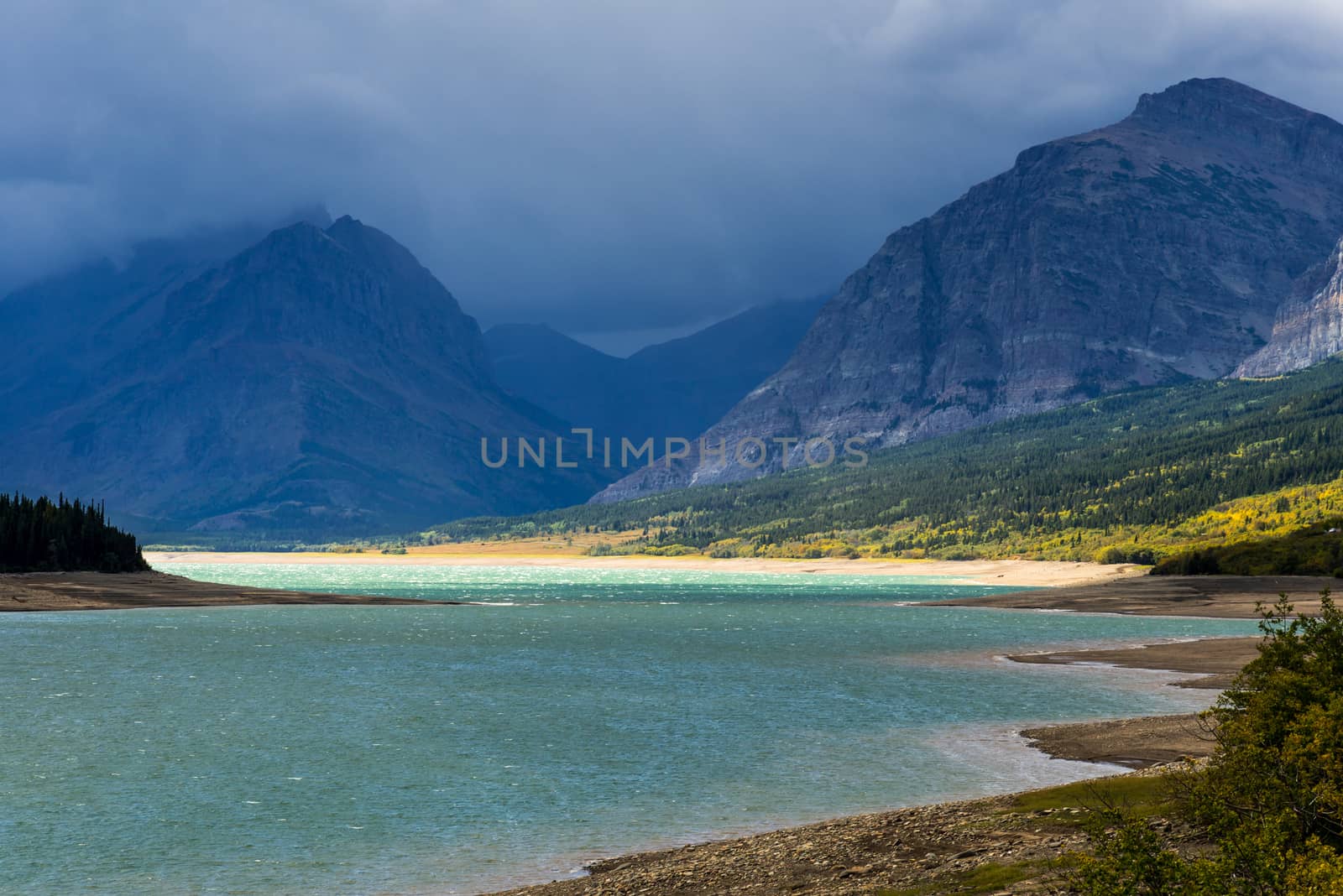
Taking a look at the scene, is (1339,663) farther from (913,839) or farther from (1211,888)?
(1211,888)

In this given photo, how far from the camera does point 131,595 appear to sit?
144 m

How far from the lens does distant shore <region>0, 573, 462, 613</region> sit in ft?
441

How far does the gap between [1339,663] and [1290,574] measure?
429 feet

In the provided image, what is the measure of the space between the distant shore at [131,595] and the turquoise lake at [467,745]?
1610 inches

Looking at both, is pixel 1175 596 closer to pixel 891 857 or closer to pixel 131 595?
pixel 891 857

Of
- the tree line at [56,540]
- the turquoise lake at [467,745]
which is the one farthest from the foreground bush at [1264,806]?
the tree line at [56,540]

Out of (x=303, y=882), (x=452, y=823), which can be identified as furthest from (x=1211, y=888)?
(x=452, y=823)

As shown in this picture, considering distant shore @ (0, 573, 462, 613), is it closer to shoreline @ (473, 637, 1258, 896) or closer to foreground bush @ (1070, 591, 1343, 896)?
shoreline @ (473, 637, 1258, 896)

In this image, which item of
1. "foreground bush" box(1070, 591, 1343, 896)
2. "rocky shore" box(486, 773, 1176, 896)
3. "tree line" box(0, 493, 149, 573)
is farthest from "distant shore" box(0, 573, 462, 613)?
"foreground bush" box(1070, 591, 1343, 896)

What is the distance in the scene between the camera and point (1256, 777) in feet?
76.1

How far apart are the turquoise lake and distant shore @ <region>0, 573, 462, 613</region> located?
4089 cm

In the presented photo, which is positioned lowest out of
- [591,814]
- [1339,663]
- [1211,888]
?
[591,814]

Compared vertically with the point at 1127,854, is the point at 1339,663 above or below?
above

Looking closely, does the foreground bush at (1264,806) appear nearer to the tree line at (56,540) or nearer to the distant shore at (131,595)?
the distant shore at (131,595)
